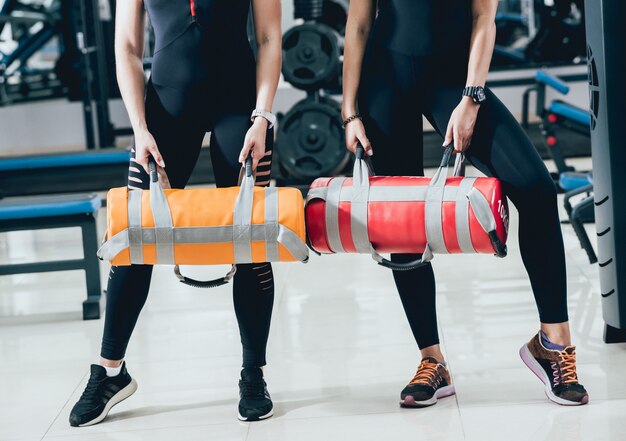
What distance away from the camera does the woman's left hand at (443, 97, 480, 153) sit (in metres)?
2.09

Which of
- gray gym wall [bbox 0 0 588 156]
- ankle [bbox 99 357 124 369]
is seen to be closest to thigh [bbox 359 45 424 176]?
ankle [bbox 99 357 124 369]

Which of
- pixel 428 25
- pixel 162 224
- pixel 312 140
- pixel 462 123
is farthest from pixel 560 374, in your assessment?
pixel 312 140

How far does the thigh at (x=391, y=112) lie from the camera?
219 cm

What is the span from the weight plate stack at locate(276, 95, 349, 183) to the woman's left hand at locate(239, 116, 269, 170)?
12.3ft

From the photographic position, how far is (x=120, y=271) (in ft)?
7.38

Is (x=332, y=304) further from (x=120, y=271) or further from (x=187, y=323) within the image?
(x=120, y=271)

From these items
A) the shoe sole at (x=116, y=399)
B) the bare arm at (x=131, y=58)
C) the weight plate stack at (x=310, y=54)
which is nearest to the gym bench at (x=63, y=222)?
the shoe sole at (x=116, y=399)

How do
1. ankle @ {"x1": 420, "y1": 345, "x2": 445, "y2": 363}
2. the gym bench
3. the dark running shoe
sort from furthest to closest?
1. the gym bench
2. ankle @ {"x1": 420, "y1": 345, "x2": 445, "y2": 363}
3. the dark running shoe

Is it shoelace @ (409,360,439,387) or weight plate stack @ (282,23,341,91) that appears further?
weight plate stack @ (282,23,341,91)

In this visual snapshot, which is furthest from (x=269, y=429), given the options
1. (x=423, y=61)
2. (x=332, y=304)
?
(x=332, y=304)

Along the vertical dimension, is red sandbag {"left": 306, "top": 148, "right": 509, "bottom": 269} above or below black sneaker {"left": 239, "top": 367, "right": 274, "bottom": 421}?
above

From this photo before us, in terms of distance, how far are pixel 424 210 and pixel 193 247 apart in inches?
21.4

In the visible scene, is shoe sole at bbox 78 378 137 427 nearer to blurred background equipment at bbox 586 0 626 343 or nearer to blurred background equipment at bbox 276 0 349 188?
blurred background equipment at bbox 586 0 626 343

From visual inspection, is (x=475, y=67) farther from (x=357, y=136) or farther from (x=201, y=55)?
(x=201, y=55)
